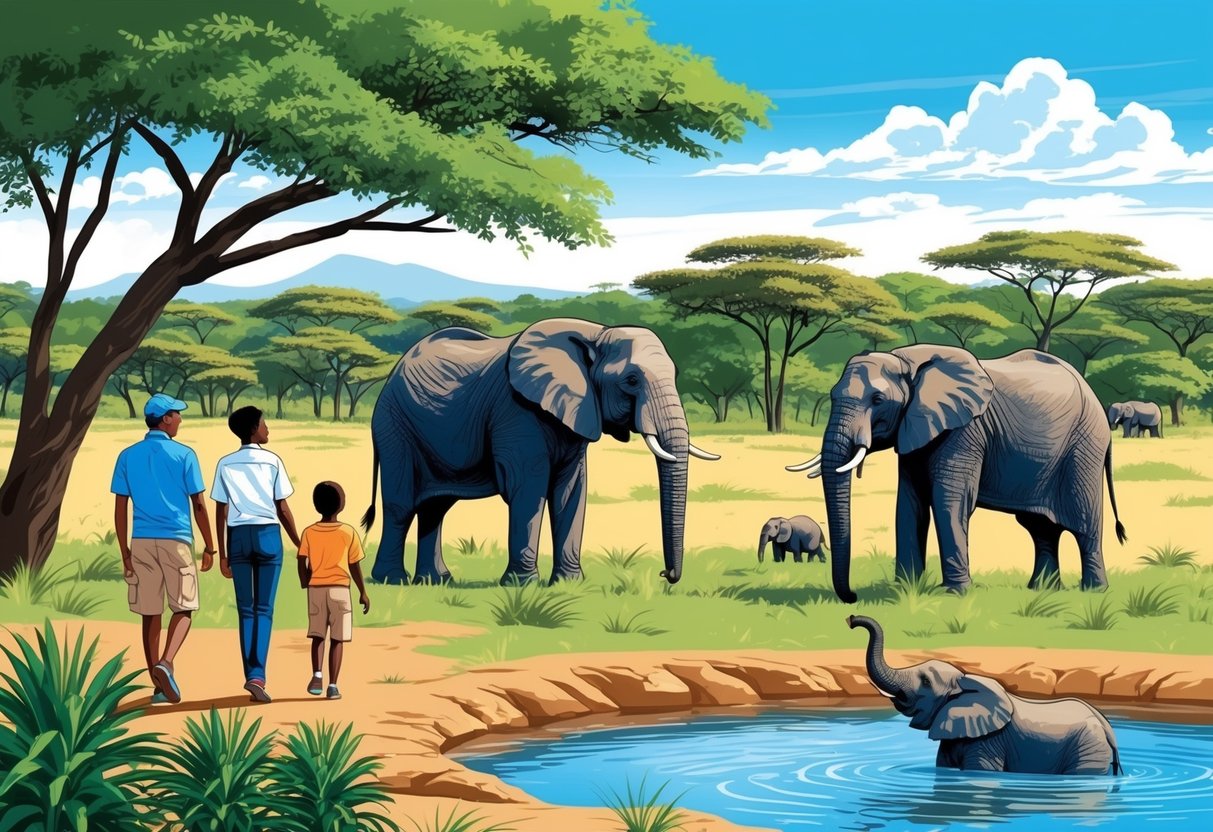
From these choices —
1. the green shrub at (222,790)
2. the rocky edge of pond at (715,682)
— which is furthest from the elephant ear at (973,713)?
the green shrub at (222,790)

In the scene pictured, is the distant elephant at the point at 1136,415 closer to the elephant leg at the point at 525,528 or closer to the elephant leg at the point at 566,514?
the elephant leg at the point at 566,514

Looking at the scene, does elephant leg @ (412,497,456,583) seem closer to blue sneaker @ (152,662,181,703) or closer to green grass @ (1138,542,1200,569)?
blue sneaker @ (152,662,181,703)

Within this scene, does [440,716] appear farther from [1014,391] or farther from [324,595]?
[1014,391]

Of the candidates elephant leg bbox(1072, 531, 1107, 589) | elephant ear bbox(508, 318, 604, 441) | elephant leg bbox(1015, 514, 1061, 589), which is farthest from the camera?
elephant leg bbox(1015, 514, 1061, 589)

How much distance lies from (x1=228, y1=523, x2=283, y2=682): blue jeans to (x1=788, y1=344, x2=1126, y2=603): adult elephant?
18.7ft

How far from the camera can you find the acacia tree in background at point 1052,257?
193ft

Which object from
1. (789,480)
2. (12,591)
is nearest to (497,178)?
(12,591)

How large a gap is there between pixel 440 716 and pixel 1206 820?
4.17 meters

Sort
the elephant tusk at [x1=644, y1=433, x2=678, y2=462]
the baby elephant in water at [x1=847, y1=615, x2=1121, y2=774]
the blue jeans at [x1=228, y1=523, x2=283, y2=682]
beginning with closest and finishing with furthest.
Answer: the baby elephant in water at [x1=847, y1=615, x2=1121, y2=774]
the blue jeans at [x1=228, y1=523, x2=283, y2=682]
the elephant tusk at [x1=644, y1=433, x2=678, y2=462]

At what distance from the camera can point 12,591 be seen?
15.0 metres

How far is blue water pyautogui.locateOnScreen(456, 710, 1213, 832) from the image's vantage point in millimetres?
8750

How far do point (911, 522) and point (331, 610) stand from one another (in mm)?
6930

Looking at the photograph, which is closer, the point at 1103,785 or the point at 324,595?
the point at 1103,785

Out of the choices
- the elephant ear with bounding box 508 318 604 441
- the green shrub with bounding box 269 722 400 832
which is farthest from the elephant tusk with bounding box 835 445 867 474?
the green shrub with bounding box 269 722 400 832
